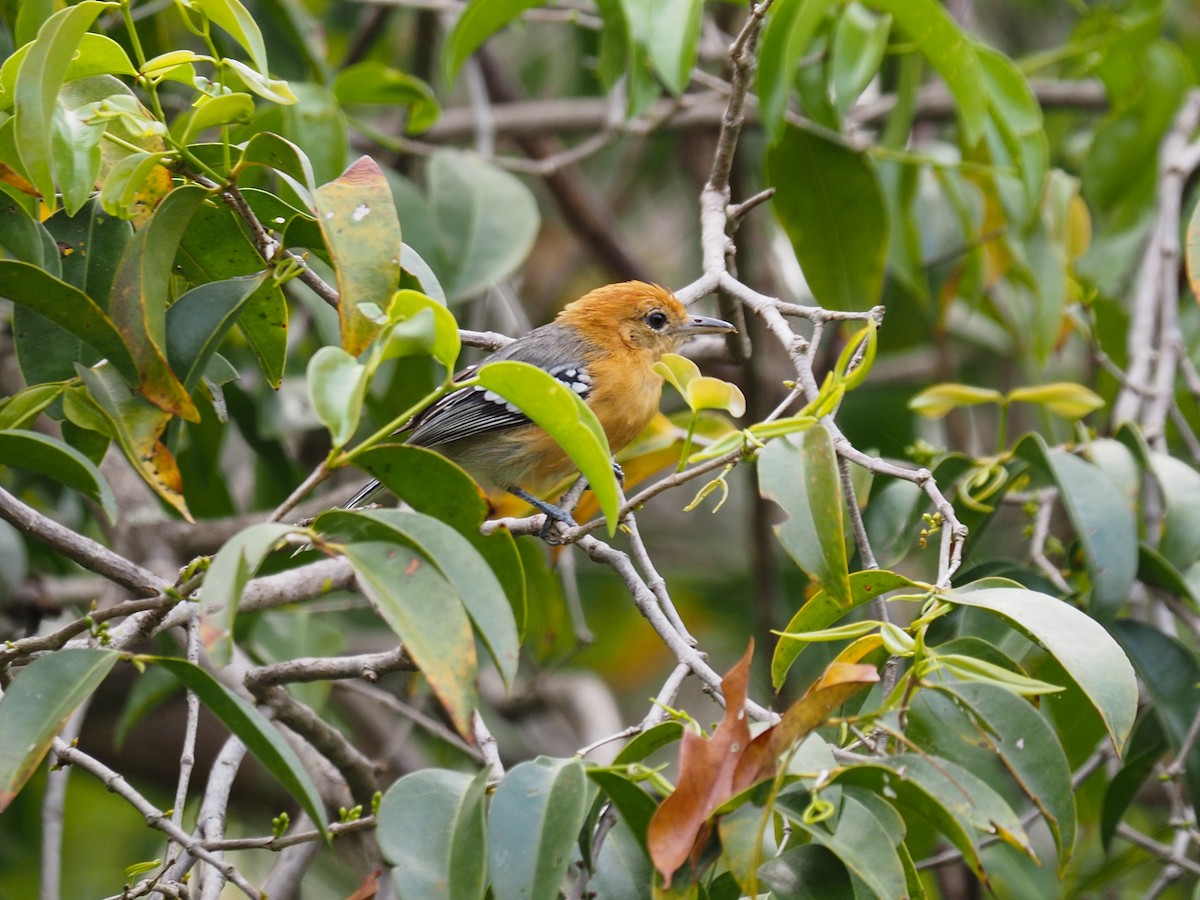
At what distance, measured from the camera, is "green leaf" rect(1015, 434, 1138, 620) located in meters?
3.20

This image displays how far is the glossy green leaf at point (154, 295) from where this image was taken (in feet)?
7.74

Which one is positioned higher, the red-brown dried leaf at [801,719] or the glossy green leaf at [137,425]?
the glossy green leaf at [137,425]

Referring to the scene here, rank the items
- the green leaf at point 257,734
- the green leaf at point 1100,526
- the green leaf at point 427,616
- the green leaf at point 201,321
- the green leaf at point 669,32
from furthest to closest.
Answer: the green leaf at point 669,32 → the green leaf at point 1100,526 → the green leaf at point 201,321 → the green leaf at point 257,734 → the green leaf at point 427,616

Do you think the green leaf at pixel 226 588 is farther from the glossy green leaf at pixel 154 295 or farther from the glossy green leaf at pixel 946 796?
the glossy green leaf at pixel 946 796

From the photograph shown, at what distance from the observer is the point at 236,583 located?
1695 millimetres

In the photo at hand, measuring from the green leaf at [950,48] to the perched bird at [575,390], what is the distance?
1.12 meters

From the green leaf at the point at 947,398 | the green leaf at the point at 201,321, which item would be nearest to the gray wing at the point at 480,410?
the green leaf at the point at 947,398

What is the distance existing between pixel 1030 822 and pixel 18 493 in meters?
3.83

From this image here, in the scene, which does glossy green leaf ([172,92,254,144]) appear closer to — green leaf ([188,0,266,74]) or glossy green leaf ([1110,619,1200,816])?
green leaf ([188,0,266,74])

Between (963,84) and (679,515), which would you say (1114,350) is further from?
(679,515)

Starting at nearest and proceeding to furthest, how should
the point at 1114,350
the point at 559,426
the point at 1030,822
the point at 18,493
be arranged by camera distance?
1. the point at 559,426
2. the point at 1030,822
3. the point at 18,493
4. the point at 1114,350

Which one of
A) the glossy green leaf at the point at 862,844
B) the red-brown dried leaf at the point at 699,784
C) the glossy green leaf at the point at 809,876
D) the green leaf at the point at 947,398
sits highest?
the red-brown dried leaf at the point at 699,784

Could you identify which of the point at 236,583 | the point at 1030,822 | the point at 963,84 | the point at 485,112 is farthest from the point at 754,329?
the point at 236,583

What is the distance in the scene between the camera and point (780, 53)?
3953 mm
